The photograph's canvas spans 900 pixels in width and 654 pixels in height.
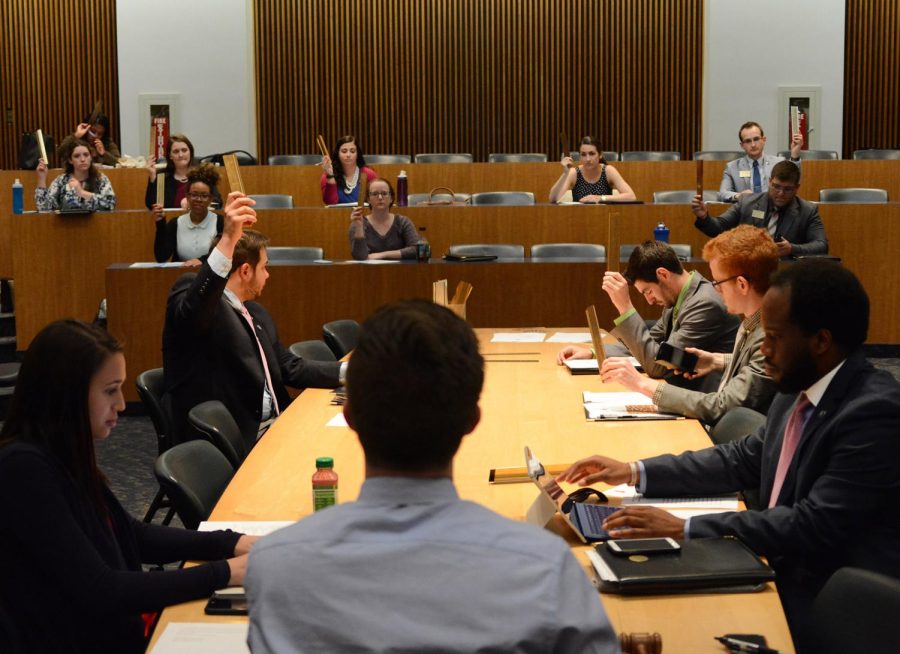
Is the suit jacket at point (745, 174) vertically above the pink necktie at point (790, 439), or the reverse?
the suit jacket at point (745, 174)

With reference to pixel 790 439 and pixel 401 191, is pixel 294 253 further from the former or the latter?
pixel 790 439

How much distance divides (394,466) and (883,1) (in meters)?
13.8

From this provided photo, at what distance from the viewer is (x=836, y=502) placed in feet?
7.69

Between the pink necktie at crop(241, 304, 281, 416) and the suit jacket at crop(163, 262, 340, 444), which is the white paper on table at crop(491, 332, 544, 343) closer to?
the pink necktie at crop(241, 304, 281, 416)

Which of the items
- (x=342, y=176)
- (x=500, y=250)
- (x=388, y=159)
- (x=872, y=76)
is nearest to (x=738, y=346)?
(x=500, y=250)

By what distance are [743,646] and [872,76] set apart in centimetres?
1305

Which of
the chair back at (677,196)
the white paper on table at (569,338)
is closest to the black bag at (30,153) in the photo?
the chair back at (677,196)

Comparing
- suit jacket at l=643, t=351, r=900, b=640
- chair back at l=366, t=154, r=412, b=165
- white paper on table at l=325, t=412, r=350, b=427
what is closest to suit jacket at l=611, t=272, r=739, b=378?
white paper on table at l=325, t=412, r=350, b=427

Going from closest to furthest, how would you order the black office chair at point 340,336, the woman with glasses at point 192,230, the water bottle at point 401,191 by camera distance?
1. the black office chair at point 340,336
2. the woman with glasses at point 192,230
3. the water bottle at point 401,191

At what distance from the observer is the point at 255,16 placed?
1351 centimetres

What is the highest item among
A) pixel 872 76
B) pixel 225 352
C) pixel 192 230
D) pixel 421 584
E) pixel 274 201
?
pixel 872 76

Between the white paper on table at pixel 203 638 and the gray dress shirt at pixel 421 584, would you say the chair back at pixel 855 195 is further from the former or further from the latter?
the gray dress shirt at pixel 421 584

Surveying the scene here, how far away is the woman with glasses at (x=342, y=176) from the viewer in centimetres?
958

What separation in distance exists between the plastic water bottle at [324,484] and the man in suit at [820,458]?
654 millimetres
